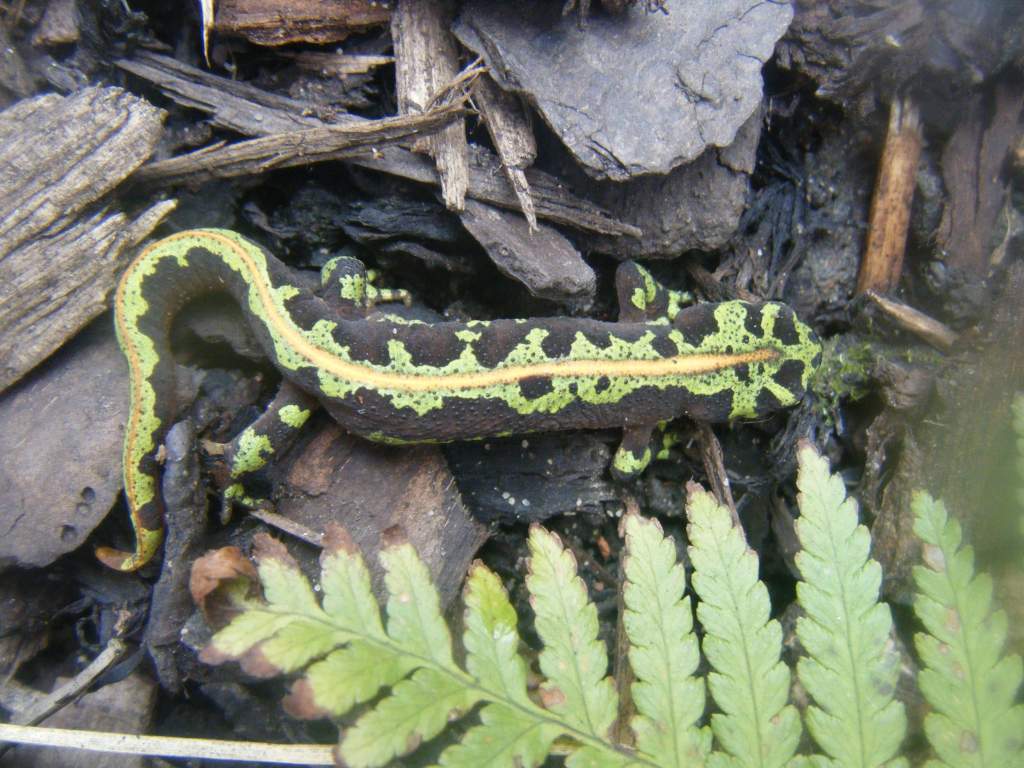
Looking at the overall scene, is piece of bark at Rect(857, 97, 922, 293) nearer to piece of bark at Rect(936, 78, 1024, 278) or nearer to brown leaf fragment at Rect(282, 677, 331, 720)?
piece of bark at Rect(936, 78, 1024, 278)

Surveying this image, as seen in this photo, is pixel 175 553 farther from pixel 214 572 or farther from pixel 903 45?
pixel 903 45

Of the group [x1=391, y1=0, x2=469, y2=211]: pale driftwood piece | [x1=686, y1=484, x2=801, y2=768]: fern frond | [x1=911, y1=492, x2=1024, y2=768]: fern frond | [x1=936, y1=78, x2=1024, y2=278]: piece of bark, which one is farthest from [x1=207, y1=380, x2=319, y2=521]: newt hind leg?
[x1=936, y1=78, x2=1024, y2=278]: piece of bark

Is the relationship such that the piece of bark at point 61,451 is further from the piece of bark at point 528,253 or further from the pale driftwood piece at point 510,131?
the pale driftwood piece at point 510,131

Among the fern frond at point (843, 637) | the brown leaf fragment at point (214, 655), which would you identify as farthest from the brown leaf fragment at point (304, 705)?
the fern frond at point (843, 637)

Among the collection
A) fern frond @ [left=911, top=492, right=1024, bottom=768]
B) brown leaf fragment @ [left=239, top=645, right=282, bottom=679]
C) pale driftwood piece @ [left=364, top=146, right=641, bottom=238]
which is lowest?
Answer: brown leaf fragment @ [left=239, top=645, right=282, bottom=679]

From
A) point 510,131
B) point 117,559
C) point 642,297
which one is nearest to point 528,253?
point 510,131

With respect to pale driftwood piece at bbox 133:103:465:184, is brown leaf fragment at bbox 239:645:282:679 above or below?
below
